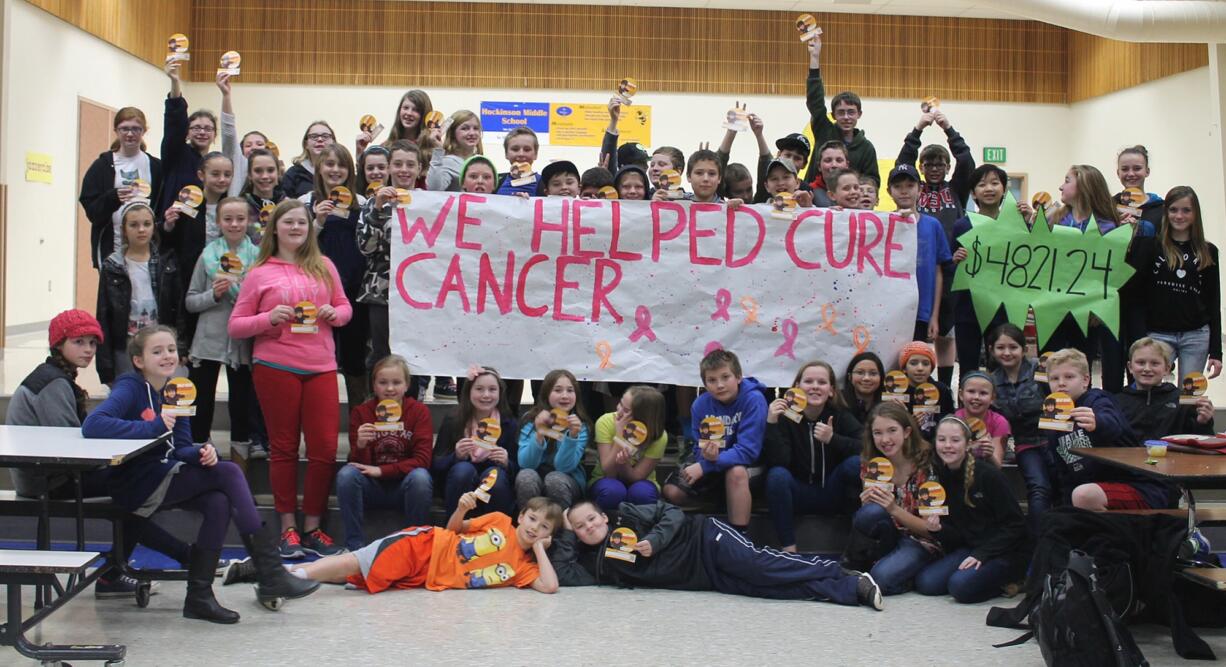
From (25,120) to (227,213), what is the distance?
6.09m

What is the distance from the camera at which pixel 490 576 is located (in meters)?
4.40

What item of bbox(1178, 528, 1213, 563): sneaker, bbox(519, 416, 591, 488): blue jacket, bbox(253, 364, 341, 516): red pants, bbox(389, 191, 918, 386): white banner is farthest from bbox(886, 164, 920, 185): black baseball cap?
bbox(253, 364, 341, 516): red pants

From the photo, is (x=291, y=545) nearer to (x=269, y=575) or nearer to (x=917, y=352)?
(x=269, y=575)

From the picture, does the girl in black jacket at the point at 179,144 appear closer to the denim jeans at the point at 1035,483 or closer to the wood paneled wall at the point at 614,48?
the denim jeans at the point at 1035,483

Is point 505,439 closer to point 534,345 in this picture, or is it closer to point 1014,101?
point 534,345

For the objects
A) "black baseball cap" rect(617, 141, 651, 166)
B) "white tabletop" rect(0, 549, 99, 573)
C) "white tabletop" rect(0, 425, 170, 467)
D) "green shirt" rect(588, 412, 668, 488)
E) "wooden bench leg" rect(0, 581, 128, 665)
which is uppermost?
"black baseball cap" rect(617, 141, 651, 166)

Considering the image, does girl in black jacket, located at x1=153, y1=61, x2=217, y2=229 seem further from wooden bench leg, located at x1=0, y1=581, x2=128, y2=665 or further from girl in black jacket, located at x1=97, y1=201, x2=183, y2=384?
wooden bench leg, located at x1=0, y1=581, x2=128, y2=665

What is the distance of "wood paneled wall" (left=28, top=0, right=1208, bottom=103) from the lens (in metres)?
12.8

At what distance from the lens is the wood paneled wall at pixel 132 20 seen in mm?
10688

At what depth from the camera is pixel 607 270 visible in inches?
209

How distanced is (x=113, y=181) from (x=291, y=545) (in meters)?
2.09

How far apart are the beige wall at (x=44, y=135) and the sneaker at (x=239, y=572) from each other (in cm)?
593

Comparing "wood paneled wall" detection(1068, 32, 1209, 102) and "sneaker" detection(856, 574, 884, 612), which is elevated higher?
"wood paneled wall" detection(1068, 32, 1209, 102)

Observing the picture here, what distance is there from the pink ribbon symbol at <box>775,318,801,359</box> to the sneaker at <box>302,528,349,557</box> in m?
2.14
